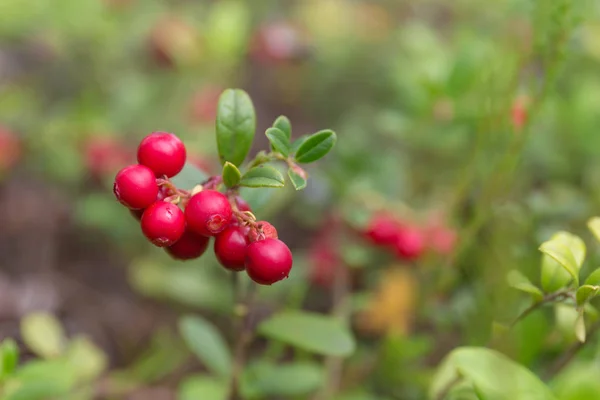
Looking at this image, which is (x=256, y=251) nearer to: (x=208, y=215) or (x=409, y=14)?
(x=208, y=215)

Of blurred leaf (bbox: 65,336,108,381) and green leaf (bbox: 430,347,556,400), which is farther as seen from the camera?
blurred leaf (bbox: 65,336,108,381)

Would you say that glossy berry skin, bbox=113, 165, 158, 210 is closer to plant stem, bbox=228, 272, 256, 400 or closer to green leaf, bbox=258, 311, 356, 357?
plant stem, bbox=228, 272, 256, 400

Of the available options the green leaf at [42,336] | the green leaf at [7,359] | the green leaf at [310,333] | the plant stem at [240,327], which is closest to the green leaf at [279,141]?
the plant stem at [240,327]

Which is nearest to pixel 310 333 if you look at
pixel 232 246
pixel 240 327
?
pixel 240 327

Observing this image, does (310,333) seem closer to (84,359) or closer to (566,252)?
(566,252)

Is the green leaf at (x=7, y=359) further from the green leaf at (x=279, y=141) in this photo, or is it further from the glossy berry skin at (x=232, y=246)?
the green leaf at (x=279, y=141)

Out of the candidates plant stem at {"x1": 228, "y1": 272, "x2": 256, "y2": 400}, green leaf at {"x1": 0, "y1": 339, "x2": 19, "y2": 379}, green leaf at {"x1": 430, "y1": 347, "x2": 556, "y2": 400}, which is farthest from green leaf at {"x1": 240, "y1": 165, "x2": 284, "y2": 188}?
green leaf at {"x1": 0, "y1": 339, "x2": 19, "y2": 379}
